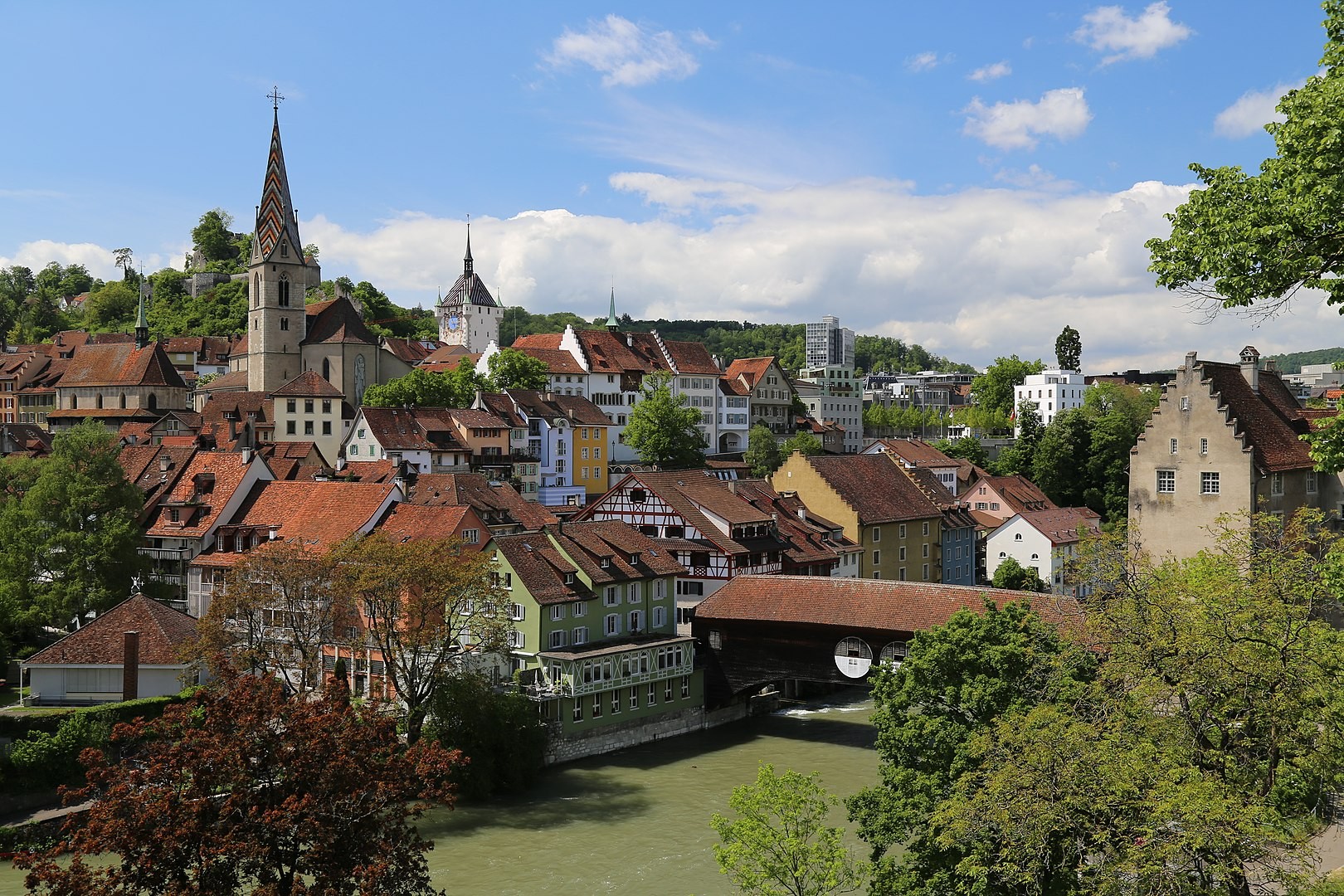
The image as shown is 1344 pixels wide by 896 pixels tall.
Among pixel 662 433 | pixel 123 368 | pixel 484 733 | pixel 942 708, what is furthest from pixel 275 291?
pixel 942 708

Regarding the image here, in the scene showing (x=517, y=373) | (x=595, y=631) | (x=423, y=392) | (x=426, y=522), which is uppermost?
(x=517, y=373)

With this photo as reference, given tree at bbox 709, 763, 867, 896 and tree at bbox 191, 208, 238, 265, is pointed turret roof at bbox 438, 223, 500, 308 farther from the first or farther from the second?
tree at bbox 709, 763, 867, 896

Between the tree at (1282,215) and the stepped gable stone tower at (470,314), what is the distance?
12594 centimetres

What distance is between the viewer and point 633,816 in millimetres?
31844

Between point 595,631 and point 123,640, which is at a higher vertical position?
point 123,640

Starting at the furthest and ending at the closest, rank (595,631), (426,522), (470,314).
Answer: (470,314) → (426,522) → (595,631)

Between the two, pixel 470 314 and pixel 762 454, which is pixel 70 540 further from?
pixel 470 314

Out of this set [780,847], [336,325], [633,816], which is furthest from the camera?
[336,325]

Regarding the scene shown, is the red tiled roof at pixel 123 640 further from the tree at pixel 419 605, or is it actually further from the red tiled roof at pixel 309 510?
the red tiled roof at pixel 309 510

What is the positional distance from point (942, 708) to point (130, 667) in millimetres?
24084

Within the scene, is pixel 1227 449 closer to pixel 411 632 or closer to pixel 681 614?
pixel 681 614

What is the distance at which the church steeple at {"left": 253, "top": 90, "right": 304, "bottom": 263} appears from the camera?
80.1 metres

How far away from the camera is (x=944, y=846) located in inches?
682

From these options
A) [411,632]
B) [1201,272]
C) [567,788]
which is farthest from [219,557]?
[1201,272]
